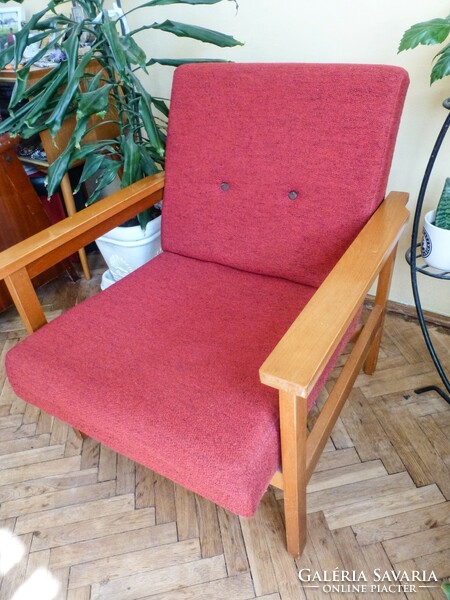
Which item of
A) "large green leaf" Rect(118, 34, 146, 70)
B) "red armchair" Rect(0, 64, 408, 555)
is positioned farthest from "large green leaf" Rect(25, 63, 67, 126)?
"red armchair" Rect(0, 64, 408, 555)

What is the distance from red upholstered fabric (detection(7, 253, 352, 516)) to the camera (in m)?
0.73

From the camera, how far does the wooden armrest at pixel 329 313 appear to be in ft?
1.97

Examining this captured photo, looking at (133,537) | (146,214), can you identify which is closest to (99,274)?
(146,214)

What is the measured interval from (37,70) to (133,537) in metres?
1.62

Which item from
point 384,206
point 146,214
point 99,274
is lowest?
point 99,274

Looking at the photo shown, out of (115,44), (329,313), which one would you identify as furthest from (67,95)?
(329,313)

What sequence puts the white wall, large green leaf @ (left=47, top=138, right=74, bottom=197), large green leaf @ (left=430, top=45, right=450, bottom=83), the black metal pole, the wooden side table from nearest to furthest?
1. large green leaf @ (left=430, top=45, right=450, bottom=83)
2. the black metal pole
3. the white wall
4. large green leaf @ (left=47, top=138, right=74, bottom=197)
5. the wooden side table

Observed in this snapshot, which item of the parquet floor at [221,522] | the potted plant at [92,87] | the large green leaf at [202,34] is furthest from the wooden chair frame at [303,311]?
the large green leaf at [202,34]

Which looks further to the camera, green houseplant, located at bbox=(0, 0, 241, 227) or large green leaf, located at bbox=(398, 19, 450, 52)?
green houseplant, located at bbox=(0, 0, 241, 227)

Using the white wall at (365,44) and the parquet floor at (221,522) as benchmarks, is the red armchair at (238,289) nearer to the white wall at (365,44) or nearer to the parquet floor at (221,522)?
the parquet floor at (221,522)

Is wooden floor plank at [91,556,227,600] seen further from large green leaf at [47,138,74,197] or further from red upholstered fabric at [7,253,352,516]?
large green leaf at [47,138,74,197]

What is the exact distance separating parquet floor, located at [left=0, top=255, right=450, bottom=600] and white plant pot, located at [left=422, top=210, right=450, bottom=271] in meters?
0.46

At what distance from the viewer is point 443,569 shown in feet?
3.03

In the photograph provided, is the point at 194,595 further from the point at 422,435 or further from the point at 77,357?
the point at 422,435
